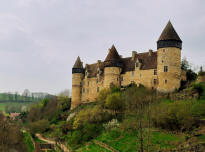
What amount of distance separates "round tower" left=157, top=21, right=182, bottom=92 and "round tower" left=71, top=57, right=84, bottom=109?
25.9 meters

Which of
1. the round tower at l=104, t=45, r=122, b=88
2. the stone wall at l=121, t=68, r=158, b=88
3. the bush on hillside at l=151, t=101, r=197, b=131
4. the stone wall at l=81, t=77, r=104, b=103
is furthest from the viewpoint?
the stone wall at l=81, t=77, r=104, b=103

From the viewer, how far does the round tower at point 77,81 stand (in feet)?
244

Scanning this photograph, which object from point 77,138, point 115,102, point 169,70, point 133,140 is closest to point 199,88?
point 169,70

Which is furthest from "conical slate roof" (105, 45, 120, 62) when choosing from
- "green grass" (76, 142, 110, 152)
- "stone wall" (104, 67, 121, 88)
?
"green grass" (76, 142, 110, 152)

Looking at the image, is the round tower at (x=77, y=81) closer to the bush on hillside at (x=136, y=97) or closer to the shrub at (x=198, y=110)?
the bush on hillside at (x=136, y=97)

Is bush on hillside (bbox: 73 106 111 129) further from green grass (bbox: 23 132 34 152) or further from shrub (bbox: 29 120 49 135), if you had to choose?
shrub (bbox: 29 120 49 135)

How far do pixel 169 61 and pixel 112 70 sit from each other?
14.3 meters

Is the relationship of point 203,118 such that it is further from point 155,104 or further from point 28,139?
point 28,139

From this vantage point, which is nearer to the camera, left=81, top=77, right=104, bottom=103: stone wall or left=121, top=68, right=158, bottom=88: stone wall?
left=121, top=68, right=158, bottom=88: stone wall

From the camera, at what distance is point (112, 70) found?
63.7 meters

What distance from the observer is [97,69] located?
231 feet

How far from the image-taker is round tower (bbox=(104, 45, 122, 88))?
63.6 meters

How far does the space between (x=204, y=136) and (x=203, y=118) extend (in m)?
5.81

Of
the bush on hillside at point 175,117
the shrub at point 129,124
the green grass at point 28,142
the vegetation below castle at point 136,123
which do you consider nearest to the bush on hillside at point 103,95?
the vegetation below castle at point 136,123
